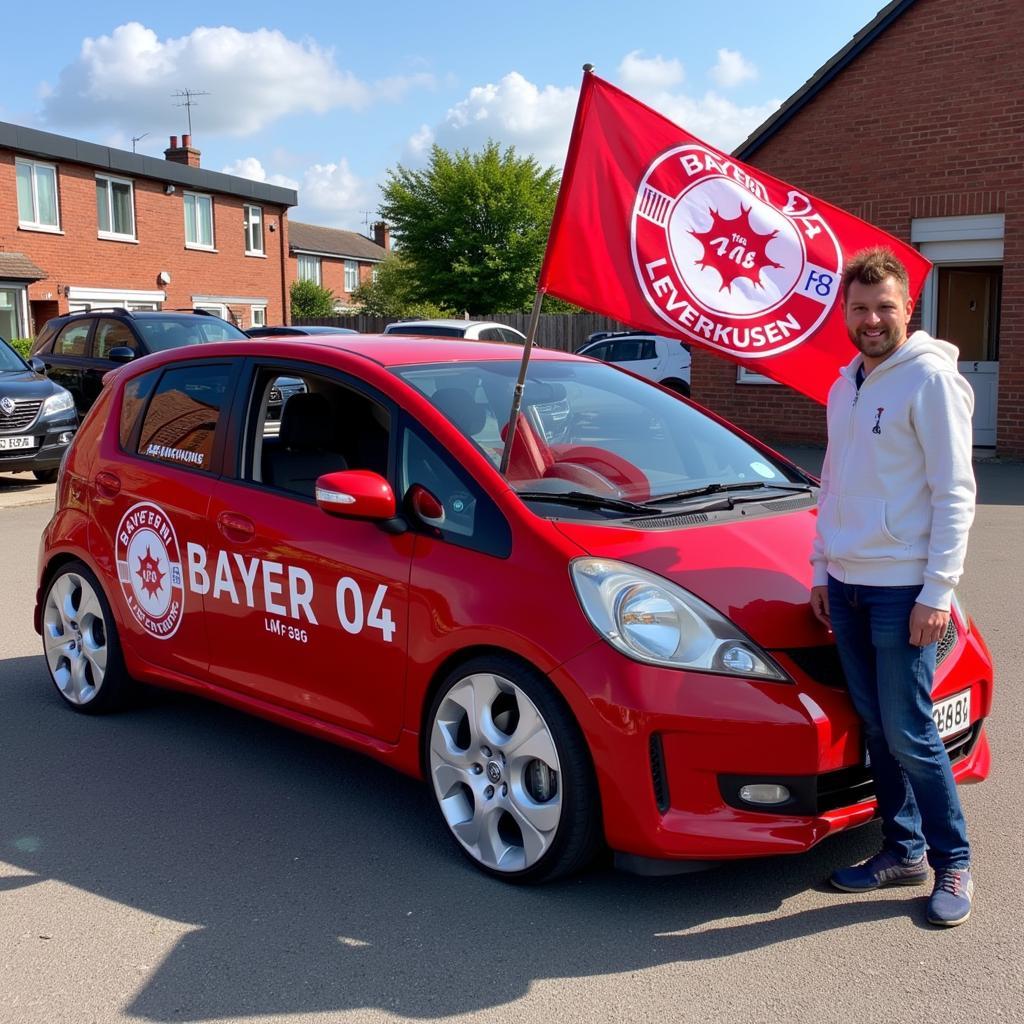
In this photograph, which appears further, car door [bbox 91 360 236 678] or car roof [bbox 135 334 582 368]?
car door [bbox 91 360 236 678]

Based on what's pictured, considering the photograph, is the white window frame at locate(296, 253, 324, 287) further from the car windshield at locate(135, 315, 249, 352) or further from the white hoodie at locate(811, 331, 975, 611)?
the white hoodie at locate(811, 331, 975, 611)

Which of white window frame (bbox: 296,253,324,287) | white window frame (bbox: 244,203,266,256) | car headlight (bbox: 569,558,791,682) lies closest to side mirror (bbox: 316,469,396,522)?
car headlight (bbox: 569,558,791,682)

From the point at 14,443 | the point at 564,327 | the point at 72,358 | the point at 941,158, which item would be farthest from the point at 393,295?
the point at 14,443

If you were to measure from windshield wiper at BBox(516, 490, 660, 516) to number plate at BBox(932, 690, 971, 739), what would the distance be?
1049 millimetres

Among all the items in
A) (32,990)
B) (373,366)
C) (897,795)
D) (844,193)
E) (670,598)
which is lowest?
(32,990)

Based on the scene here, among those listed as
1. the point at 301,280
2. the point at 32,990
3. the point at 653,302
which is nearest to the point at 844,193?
the point at 653,302

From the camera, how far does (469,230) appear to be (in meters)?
43.5

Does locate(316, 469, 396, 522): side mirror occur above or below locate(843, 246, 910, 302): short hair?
below

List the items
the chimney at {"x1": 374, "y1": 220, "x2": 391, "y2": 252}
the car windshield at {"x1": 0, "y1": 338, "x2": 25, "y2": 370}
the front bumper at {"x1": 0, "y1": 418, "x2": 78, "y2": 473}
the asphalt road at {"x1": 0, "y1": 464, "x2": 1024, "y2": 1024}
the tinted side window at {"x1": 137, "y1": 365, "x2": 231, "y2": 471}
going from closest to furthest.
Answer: the asphalt road at {"x1": 0, "y1": 464, "x2": 1024, "y2": 1024}
the tinted side window at {"x1": 137, "y1": 365, "x2": 231, "y2": 471}
the front bumper at {"x1": 0, "y1": 418, "x2": 78, "y2": 473}
the car windshield at {"x1": 0, "y1": 338, "x2": 25, "y2": 370}
the chimney at {"x1": 374, "y1": 220, "x2": 391, "y2": 252}

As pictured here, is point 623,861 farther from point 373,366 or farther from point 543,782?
point 373,366

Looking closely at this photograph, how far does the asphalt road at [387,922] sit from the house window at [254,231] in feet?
110

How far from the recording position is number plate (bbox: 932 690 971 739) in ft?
11.9

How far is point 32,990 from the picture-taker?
3148mm

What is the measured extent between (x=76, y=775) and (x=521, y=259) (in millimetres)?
39618
